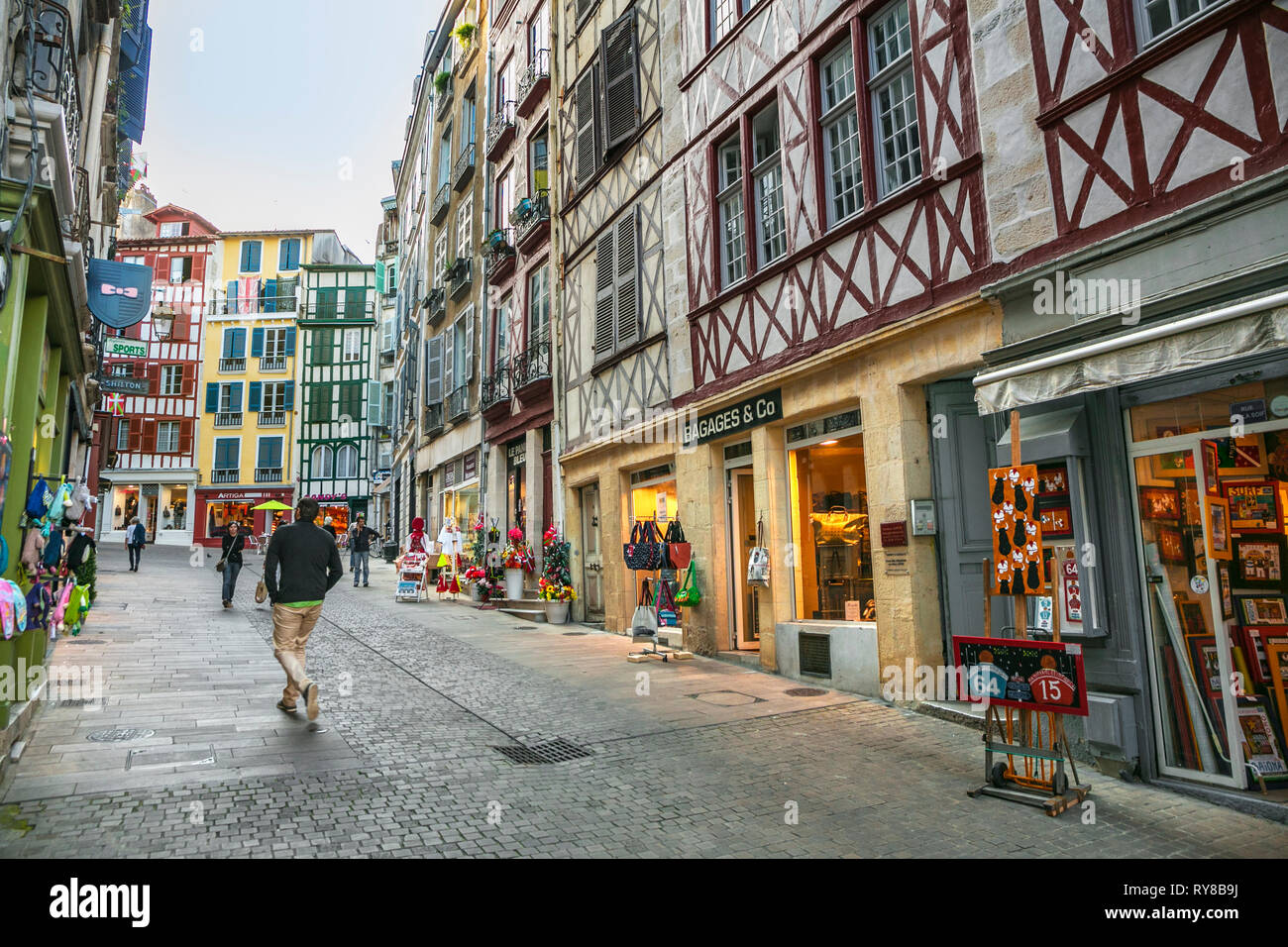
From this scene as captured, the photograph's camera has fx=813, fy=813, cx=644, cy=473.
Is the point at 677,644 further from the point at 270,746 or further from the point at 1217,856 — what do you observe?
the point at 1217,856

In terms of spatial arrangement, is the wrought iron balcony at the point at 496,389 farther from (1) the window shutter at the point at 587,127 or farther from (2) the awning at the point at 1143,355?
(2) the awning at the point at 1143,355

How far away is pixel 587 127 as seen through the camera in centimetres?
1405

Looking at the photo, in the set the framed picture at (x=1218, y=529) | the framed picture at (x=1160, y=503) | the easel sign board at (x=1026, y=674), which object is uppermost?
the framed picture at (x=1160, y=503)

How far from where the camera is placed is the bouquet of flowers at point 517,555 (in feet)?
50.7

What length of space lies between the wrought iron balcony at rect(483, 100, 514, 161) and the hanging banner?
10.9 metres

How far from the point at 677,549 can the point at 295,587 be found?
4.85m

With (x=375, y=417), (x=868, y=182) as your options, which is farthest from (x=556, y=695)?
(x=375, y=417)

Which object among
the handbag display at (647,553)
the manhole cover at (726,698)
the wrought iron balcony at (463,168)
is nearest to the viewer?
the manhole cover at (726,698)

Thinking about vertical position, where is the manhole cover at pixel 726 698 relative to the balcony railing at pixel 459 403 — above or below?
below

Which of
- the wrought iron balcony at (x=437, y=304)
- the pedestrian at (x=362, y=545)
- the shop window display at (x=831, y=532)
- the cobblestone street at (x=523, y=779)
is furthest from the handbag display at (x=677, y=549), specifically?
the wrought iron balcony at (x=437, y=304)

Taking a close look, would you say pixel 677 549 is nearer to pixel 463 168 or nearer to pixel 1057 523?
pixel 1057 523

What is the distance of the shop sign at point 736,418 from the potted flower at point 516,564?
584 cm

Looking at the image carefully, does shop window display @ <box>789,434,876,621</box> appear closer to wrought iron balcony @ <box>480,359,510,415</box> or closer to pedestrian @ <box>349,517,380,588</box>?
wrought iron balcony @ <box>480,359,510,415</box>

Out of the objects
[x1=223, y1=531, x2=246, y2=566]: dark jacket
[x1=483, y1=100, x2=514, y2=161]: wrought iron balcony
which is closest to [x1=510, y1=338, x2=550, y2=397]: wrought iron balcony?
[x1=483, y1=100, x2=514, y2=161]: wrought iron balcony
